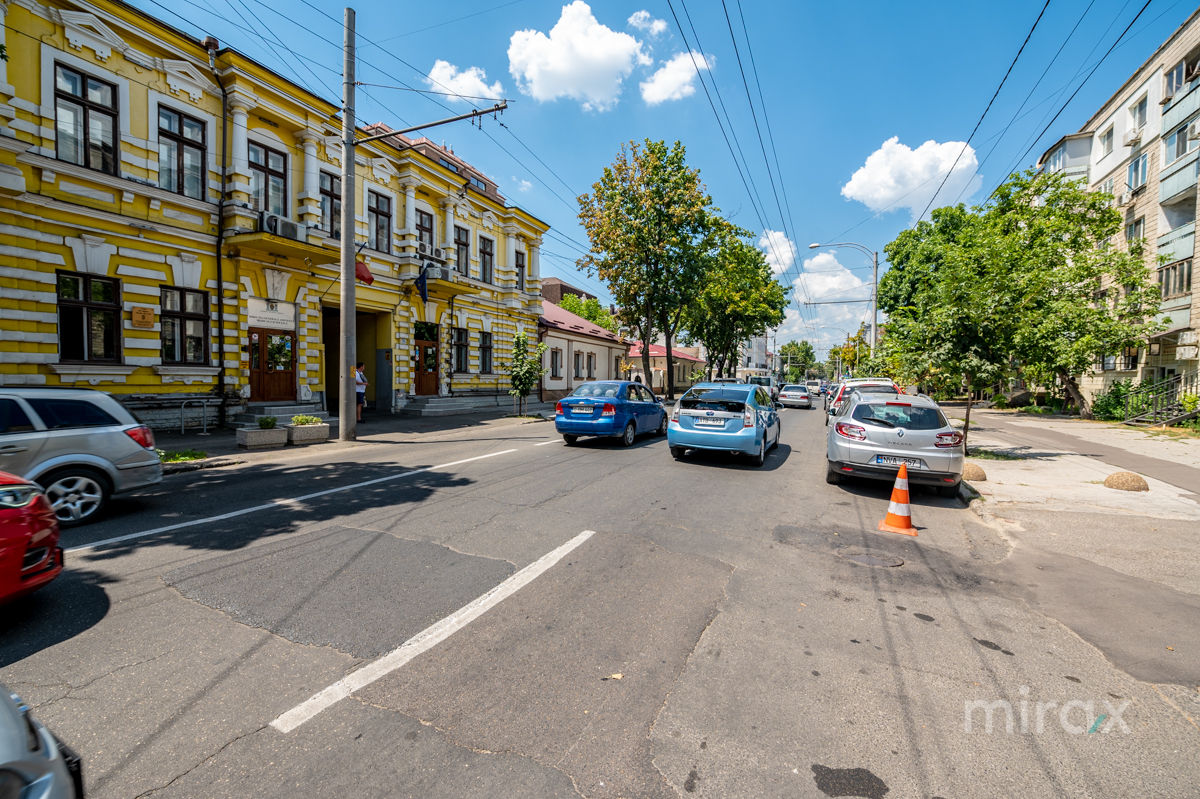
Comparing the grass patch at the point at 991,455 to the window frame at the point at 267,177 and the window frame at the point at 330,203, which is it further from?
the window frame at the point at 267,177

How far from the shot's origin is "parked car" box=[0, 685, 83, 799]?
1417 mm

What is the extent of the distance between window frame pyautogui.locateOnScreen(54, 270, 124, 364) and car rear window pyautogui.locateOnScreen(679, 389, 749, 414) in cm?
1381

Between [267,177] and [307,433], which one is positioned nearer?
[307,433]

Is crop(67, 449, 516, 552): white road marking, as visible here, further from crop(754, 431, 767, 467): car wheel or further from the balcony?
the balcony

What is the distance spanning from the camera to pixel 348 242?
12828 mm

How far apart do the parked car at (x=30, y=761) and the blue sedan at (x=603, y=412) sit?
10.8 metres

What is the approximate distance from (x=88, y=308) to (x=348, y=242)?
6225 mm

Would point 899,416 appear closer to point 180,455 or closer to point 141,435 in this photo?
point 141,435

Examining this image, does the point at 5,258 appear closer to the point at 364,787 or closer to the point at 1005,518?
the point at 364,787

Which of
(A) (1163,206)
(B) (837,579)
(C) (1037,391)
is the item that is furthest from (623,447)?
(C) (1037,391)

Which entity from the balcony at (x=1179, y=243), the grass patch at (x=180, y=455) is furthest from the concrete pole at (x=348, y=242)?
the balcony at (x=1179, y=243)

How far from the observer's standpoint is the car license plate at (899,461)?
7.89m

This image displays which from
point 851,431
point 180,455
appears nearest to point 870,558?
point 851,431

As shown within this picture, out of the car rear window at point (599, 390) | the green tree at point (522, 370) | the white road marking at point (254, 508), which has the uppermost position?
the green tree at point (522, 370)
